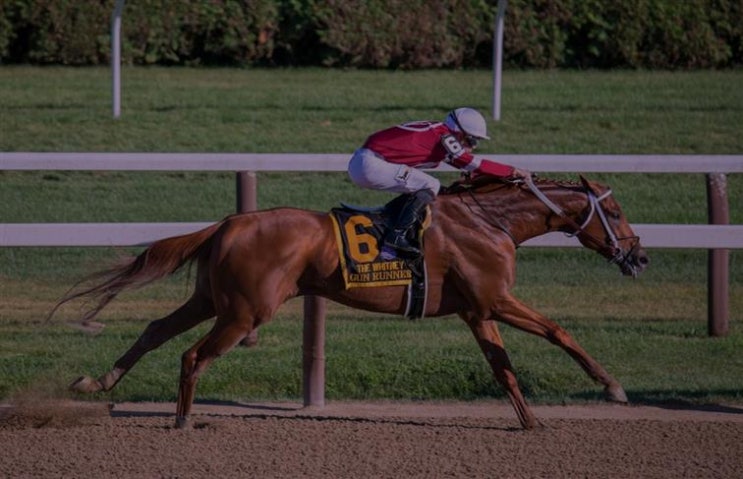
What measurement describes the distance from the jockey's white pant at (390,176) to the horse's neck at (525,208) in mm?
297

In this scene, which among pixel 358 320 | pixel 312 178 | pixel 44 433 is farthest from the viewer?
pixel 312 178

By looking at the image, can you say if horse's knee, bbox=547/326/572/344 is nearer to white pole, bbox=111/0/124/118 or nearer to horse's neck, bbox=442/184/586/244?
horse's neck, bbox=442/184/586/244

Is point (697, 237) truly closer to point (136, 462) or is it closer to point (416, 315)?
point (416, 315)

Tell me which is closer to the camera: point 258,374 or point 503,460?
point 503,460

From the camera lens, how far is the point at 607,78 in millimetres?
17766

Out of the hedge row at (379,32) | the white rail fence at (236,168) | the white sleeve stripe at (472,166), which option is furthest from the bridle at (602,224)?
the hedge row at (379,32)

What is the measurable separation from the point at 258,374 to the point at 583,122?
7563 mm

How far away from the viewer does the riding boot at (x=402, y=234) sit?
7.57 meters

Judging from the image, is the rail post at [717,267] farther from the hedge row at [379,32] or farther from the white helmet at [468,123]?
the hedge row at [379,32]

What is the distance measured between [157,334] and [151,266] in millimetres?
420

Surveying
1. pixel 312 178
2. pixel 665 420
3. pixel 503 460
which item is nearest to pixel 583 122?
pixel 312 178

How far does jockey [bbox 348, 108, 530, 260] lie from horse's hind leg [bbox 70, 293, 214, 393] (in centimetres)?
109

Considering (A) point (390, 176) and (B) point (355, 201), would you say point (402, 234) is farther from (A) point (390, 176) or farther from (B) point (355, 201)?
(B) point (355, 201)

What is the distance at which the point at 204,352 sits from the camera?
24.7 ft
